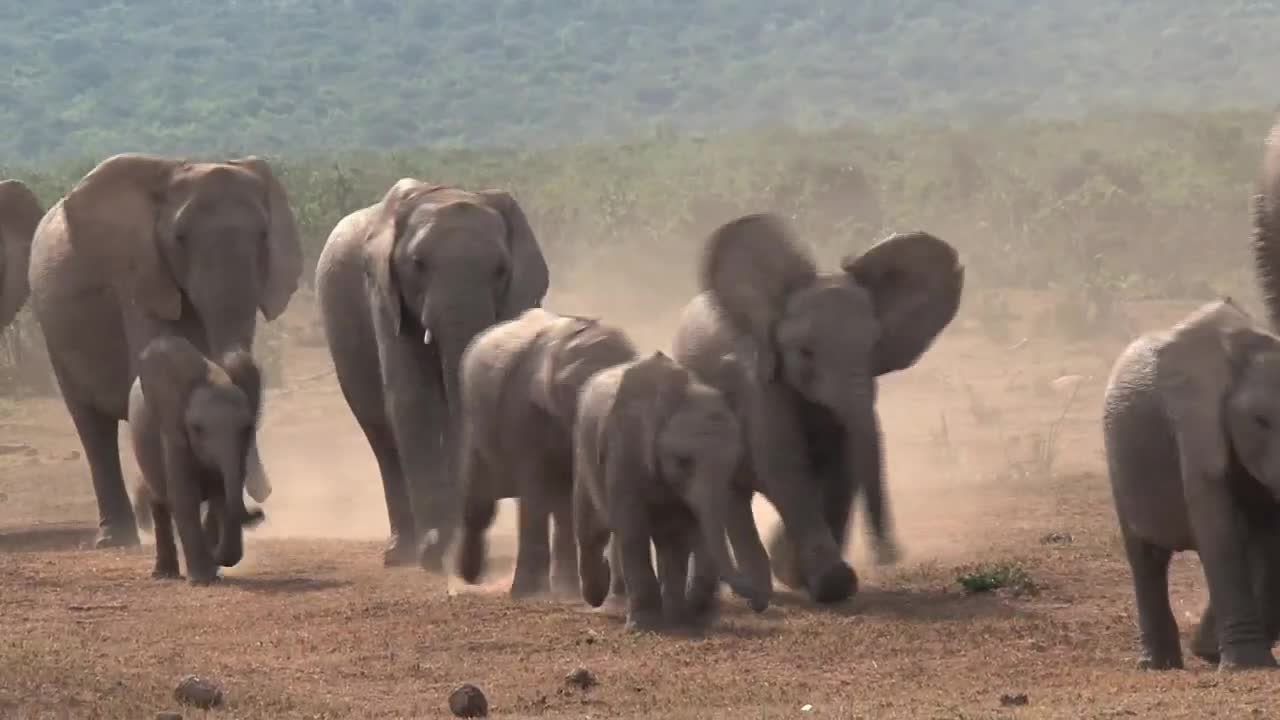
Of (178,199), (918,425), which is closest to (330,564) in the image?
(178,199)

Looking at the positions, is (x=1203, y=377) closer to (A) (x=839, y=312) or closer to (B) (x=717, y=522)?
(B) (x=717, y=522)

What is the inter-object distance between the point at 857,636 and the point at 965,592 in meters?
1.48

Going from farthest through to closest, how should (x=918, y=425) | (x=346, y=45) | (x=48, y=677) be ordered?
(x=346, y=45) → (x=918, y=425) → (x=48, y=677)

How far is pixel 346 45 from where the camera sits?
Result: 119 m

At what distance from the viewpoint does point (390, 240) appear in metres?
15.3

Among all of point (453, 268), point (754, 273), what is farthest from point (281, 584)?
point (754, 273)

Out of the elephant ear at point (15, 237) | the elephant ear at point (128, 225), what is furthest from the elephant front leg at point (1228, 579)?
the elephant ear at point (15, 237)

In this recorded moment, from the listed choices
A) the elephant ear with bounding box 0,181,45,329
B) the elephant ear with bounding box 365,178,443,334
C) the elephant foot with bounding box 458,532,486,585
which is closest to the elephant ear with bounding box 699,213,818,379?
the elephant foot with bounding box 458,532,486,585

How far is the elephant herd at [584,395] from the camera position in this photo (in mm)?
10266

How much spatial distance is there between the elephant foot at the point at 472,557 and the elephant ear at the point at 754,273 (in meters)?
1.84

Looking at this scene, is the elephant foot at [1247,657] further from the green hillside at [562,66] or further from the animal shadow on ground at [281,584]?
the green hillside at [562,66]

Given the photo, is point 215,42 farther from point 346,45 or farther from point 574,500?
point 574,500

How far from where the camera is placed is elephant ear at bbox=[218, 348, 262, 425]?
47.1 ft

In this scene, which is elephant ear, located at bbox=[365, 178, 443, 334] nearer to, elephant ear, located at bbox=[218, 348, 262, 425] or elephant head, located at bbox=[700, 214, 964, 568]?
elephant ear, located at bbox=[218, 348, 262, 425]
